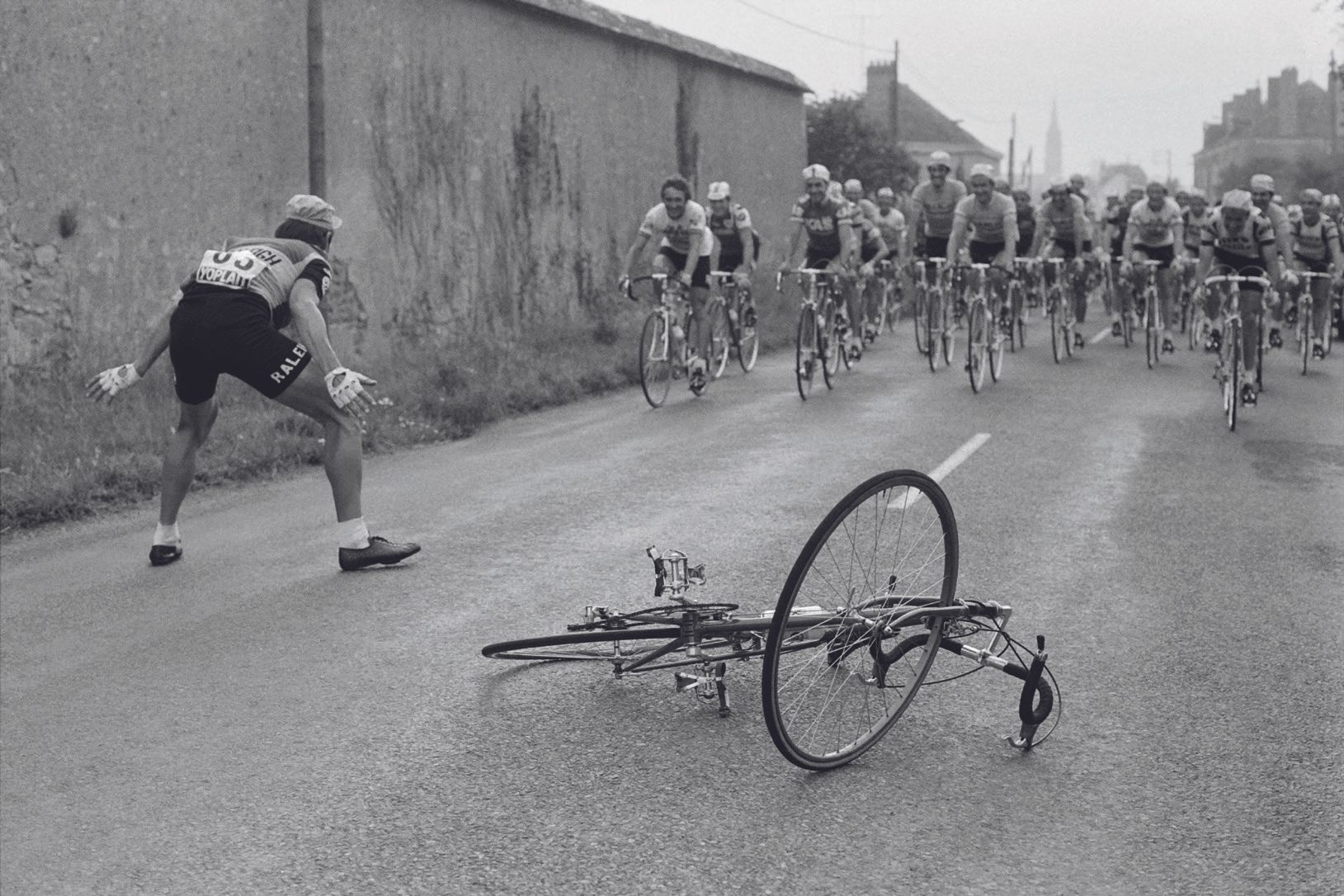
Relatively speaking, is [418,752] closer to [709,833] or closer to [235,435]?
[709,833]

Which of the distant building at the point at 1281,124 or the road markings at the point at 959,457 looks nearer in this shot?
the road markings at the point at 959,457

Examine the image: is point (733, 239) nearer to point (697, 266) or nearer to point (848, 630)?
point (697, 266)

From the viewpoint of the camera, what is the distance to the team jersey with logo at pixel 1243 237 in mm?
13914

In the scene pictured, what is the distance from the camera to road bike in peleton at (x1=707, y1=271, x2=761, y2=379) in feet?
53.7

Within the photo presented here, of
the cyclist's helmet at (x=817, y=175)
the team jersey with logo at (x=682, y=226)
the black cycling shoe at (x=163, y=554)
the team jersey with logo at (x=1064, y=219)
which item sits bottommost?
the black cycling shoe at (x=163, y=554)

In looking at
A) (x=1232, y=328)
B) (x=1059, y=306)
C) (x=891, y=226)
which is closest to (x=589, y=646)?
(x=1232, y=328)

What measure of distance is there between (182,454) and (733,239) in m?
9.55

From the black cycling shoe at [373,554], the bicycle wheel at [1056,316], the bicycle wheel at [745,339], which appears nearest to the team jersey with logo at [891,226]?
the bicycle wheel at [1056,316]

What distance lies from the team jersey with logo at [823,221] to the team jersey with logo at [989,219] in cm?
116

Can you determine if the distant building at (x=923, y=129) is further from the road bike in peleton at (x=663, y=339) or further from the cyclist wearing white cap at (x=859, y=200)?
the road bike in peleton at (x=663, y=339)

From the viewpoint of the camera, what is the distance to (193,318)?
776 centimetres

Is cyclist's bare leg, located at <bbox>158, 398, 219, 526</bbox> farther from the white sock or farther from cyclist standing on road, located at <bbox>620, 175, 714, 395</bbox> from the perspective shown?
cyclist standing on road, located at <bbox>620, 175, 714, 395</bbox>

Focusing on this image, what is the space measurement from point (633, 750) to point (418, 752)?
26.5 inches

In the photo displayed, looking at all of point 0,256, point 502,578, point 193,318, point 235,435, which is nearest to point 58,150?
point 0,256
